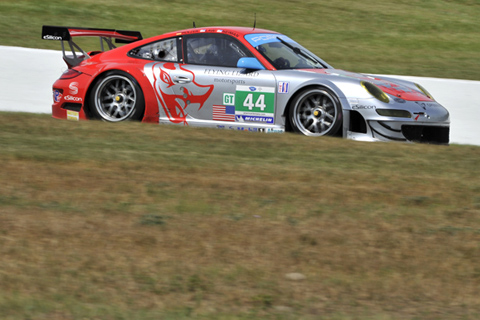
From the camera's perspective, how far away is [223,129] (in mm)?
7961

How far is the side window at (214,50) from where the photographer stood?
8.25m

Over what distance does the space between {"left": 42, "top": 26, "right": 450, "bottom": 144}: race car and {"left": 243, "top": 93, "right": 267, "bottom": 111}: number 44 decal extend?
1 cm

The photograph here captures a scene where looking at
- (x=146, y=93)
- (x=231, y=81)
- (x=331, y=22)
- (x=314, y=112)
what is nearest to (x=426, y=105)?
(x=314, y=112)

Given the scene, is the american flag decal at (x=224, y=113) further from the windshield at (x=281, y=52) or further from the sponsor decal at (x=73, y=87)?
the sponsor decal at (x=73, y=87)

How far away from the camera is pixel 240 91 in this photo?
8.02m

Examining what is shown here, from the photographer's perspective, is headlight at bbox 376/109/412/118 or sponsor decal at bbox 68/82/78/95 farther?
sponsor decal at bbox 68/82/78/95

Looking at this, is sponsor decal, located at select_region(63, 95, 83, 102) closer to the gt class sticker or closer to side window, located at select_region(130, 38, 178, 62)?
side window, located at select_region(130, 38, 178, 62)

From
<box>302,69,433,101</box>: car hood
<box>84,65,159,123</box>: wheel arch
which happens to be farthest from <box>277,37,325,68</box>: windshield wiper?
<box>84,65,159,123</box>: wheel arch

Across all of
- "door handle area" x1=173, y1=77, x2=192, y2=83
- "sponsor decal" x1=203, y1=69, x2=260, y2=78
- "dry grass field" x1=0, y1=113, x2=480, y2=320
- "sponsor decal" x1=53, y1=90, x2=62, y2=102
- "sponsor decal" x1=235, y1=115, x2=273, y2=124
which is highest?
"sponsor decal" x1=203, y1=69, x2=260, y2=78

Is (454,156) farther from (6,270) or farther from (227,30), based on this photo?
(6,270)

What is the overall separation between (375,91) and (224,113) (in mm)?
1757

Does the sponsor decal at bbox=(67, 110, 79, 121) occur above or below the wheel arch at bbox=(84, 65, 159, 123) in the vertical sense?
below

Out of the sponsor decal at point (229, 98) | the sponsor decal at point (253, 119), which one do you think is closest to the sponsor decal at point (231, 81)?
the sponsor decal at point (229, 98)

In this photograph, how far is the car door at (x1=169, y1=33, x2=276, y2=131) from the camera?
7965 millimetres
